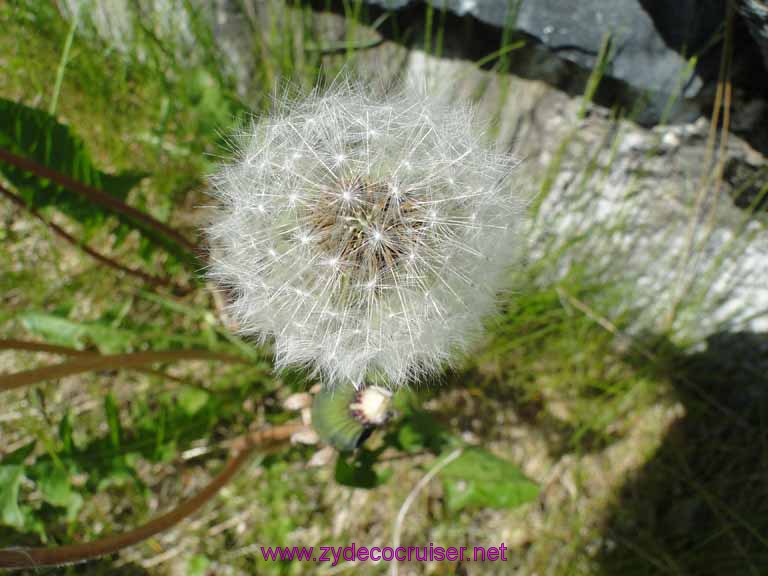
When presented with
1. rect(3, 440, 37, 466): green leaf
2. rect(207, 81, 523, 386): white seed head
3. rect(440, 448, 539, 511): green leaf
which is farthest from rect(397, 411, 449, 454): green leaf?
rect(3, 440, 37, 466): green leaf

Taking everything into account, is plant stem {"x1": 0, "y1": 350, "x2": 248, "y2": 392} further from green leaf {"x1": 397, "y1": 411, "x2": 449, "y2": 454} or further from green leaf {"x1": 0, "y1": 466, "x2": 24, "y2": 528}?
green leaf {"x1": 397, "y1": 411, "x2": 449, "y2": 454}

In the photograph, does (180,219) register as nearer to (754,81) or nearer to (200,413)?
(200,413)

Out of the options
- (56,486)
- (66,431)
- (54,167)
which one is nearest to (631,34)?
(54,167)

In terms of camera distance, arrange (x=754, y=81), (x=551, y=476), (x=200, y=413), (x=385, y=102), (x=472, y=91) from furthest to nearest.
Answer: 1. (x=551, y=476)
2. (x=472, y=91)
3. (x=200, y=413)
4. (x=754, y=81)
5. (x=385, y=102)

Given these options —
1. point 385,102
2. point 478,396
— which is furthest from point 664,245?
point 385,102

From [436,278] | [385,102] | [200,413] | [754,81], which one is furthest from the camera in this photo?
[200,413]

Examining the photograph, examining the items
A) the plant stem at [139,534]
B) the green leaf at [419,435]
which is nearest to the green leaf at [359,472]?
the green leaf at [419,435]
